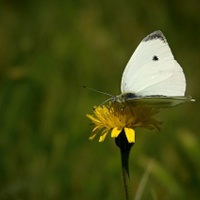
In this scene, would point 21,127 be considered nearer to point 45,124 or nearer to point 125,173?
point 45,124

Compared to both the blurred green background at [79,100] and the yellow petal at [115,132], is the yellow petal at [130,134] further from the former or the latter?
the blurred green background at [79,100]

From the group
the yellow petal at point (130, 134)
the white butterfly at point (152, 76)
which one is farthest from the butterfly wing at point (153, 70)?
the yellow petal at point (130, 134)

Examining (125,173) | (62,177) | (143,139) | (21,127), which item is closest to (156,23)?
(143,139)

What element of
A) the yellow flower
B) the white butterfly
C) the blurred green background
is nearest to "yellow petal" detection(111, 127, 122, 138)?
the yellow flower

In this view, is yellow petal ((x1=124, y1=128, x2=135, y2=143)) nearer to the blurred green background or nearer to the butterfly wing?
the butterfly wing

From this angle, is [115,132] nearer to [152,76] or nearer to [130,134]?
[130,134]

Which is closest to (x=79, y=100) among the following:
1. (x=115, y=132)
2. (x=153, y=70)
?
(x=153, y=70)
